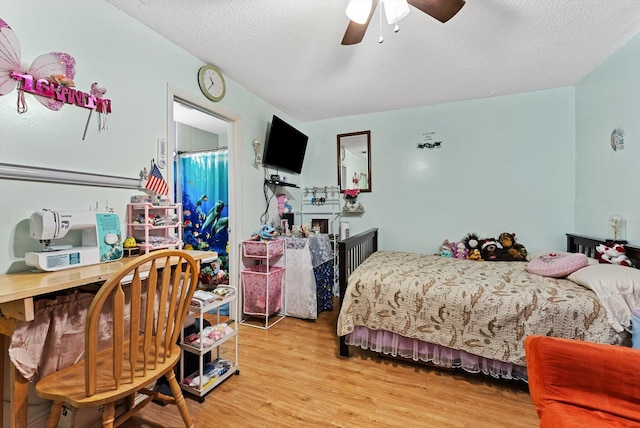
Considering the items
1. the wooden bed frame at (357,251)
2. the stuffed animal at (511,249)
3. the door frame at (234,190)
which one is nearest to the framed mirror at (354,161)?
the wooden bed frame at (357,251)

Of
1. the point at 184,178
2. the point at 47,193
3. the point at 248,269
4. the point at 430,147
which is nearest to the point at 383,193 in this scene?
the point at 430,147

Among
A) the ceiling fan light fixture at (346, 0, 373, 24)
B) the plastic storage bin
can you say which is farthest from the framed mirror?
the ceiling fan light fixture at (346, 0, 373, 24)

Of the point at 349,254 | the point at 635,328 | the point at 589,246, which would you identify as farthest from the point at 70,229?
the point at 589,246

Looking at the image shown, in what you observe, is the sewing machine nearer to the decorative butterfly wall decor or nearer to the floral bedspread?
the decorative butterfly wall decor

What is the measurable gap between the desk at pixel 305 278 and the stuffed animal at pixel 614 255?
2.25m

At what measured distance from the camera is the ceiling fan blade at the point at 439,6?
1.27 meters

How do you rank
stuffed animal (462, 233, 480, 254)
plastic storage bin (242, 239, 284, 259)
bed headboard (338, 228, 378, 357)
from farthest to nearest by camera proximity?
1. stuffed animal (462, 233, 480, 254)
2. plastic storage bin (242, 239, 284, 259)
3. bed headboard (338, 228, 378, 357)

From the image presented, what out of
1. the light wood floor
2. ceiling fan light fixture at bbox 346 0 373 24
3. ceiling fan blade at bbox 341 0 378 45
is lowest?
the light wood floor

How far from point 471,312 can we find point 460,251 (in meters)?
1.35

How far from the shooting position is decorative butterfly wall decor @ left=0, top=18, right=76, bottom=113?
45.6 inches

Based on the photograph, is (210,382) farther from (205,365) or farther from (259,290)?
(259,290)

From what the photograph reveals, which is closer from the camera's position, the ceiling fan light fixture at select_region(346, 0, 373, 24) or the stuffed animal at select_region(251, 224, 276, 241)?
the ceiling fan light fixture at select_region(346, 0, 373, 24)

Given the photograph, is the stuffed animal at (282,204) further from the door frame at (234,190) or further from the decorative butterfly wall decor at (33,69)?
the decorative butterfly wall decor at (33,69)

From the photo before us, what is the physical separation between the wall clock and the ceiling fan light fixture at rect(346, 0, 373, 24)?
1376mm
